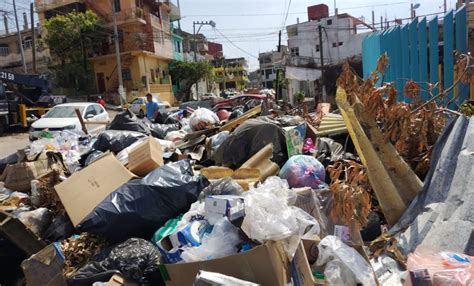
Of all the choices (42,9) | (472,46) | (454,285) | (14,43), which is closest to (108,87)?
(42,9)

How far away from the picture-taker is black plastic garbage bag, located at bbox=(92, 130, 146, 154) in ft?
16.0

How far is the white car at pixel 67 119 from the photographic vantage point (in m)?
9.34

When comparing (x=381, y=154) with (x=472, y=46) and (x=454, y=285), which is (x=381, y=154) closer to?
(x=454, y=285)

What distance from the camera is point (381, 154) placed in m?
2.99

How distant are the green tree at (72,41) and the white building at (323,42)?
48.5 ft

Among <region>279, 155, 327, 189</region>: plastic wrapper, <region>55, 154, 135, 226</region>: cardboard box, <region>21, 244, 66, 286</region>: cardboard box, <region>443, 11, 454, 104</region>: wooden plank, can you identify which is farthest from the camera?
<region>443, 11, 454, 104</region>: wooden plank

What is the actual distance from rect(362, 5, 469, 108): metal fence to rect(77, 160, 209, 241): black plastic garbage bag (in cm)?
625

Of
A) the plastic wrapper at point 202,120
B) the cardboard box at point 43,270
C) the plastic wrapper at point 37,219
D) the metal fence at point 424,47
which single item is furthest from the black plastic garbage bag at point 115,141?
the metal fence at point 424,47

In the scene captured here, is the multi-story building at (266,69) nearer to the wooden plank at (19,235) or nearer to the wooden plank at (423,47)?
the wooden plank at (423,47)

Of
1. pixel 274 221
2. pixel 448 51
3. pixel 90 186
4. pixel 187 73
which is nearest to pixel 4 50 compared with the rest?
pixel 187 73

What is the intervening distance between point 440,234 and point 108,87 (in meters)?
29.2

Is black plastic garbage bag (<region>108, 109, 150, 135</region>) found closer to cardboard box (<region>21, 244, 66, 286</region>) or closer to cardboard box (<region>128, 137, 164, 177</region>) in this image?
cardboard box (<region>128, 137, 164, 177</region>)

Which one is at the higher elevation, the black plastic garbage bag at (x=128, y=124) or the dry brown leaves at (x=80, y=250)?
the black plastic garbage bag at (x=128, y=124)

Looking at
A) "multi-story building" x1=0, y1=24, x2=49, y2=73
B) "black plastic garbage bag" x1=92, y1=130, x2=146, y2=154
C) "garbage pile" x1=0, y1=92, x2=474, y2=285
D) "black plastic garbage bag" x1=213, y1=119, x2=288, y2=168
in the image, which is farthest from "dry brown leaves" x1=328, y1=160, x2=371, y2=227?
"multi-story building" x1=0, y1=24, x2=49, y2=73
